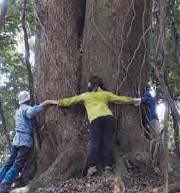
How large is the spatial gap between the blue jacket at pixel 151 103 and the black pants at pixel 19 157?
72.3 inches

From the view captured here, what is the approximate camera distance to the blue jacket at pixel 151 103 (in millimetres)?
6868

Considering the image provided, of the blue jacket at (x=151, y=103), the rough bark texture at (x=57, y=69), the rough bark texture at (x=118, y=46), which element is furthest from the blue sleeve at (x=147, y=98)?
the rough bark texture at (x=57, y=69)

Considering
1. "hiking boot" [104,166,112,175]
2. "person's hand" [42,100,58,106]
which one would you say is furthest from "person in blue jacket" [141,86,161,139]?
"person's hand" [42,100,58,106]

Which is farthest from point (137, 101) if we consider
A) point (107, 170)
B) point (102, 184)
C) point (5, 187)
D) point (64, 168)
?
point (5, 187)

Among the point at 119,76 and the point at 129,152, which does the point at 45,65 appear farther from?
the point at 129,152

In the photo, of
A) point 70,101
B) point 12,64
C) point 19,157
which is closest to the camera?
point 70,101

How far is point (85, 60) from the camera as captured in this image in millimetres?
6969

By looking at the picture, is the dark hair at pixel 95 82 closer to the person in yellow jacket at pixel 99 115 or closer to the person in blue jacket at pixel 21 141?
the person in yellow jacket at pixel 99 115

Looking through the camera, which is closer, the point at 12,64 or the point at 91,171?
the point at 91,171

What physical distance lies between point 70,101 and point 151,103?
121 cm

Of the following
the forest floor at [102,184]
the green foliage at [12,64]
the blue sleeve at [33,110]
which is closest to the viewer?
the forest floor at [102,184]

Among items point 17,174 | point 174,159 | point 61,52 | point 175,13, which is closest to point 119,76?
point 61,52

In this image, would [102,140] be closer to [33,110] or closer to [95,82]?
[95,82]

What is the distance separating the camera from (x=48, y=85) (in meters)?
6.99
